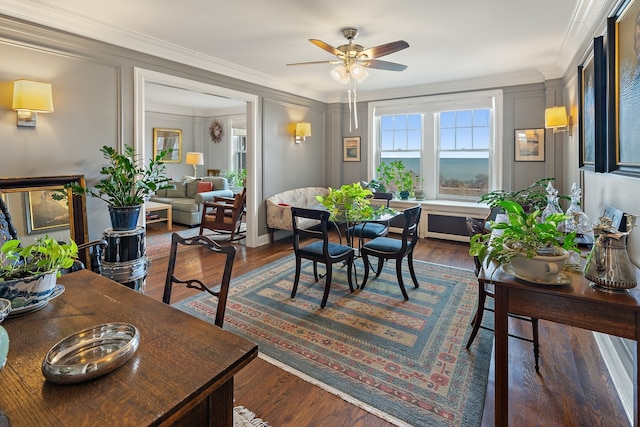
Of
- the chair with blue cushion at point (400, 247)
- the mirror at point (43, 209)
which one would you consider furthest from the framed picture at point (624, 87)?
the mirror at point (43, 209)

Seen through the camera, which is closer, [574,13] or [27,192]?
[27,192]

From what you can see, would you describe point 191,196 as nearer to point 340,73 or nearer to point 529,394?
point 340,73

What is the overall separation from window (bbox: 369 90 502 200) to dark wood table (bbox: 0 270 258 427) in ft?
17.5

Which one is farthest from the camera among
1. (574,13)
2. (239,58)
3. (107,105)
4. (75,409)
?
(239,58)

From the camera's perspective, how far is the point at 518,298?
1.47 m

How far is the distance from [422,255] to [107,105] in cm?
408

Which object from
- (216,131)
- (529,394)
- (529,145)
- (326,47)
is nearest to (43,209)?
(326,47)

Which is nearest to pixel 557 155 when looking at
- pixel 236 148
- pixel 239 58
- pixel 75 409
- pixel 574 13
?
pixel 574 13

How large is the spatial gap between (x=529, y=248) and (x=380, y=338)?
4.52 ft

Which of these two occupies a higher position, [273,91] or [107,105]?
[273,91]

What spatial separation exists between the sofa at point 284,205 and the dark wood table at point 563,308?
377 cm

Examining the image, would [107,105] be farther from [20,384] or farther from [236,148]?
[236,148]

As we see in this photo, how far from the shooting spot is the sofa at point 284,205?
5.17 m

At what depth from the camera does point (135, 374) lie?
2.79 ft
